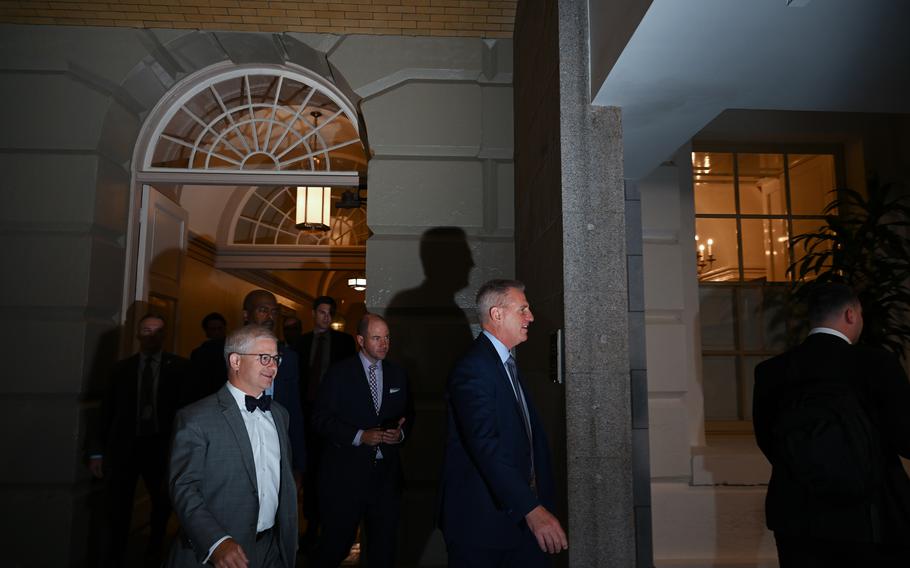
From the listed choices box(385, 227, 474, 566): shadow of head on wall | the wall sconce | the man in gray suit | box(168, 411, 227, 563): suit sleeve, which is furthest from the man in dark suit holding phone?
the wall sconce

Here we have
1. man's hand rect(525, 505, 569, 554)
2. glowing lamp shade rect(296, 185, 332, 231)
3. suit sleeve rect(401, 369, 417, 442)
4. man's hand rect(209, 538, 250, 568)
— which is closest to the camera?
man's hand rect(209, 538, 250, 568)

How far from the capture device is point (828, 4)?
266 centimetres

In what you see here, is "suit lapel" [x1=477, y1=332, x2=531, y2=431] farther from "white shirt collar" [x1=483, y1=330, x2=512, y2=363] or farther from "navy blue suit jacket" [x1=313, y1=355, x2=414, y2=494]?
"navy blue suit jacket" [x1=313, y1=355, x2=414, y2=494]

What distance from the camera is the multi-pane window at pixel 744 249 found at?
574 centimetres

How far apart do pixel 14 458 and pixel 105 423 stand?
0.86 m

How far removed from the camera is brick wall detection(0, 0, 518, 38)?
16.4 feet

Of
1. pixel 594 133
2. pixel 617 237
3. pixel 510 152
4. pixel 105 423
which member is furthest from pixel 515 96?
pixel 105 423

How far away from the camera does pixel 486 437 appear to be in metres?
2.46

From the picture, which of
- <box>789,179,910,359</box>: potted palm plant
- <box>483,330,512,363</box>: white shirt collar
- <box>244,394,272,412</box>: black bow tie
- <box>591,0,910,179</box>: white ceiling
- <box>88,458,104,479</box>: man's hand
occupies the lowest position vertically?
<box>88,458,104,479</box>: man's hand

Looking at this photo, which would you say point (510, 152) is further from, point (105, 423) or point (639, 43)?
point (105, 423)

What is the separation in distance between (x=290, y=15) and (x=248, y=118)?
1269 millimetres

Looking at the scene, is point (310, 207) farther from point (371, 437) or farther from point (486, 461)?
point (486, 461)

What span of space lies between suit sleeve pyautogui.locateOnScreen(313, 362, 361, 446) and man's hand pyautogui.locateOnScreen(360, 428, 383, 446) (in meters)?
0.06

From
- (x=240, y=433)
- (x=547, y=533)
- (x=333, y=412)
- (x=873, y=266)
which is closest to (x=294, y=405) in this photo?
(x=333, y=412)
